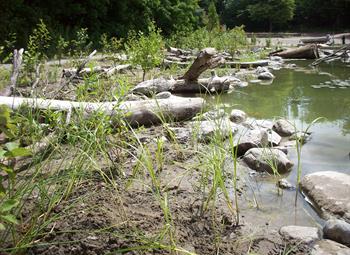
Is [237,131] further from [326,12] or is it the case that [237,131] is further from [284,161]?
[326,12]

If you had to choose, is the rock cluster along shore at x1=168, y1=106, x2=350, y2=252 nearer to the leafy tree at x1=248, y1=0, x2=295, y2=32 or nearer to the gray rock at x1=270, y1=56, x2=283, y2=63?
the gray rock at x1=270, y1=56, x2=283, y2=63

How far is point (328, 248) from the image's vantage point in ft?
7.20

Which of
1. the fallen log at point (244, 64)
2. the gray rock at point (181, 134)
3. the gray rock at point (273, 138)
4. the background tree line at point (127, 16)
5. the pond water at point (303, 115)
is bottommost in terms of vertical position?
the pond water at point (303, 115)

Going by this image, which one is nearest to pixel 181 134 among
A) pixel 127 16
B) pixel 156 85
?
pixel 156 85

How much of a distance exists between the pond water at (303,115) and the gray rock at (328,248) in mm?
346

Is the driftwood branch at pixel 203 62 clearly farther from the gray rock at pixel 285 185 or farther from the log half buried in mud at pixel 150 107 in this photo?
the gray rock at pixel 285 185

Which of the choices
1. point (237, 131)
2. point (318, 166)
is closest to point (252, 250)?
point (318, 166)

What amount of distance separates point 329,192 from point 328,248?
74 cm

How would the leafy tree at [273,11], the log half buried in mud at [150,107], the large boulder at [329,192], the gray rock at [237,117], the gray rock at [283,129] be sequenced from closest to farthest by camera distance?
the large boulder at [329,192]
the log half buried in mud at [150,107]
the gray rock at [283,129]
the gray rock at [237,117]
the leafy tree at [273,11]

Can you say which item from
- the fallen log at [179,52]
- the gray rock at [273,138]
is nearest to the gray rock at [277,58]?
the fallen log at [179,52]

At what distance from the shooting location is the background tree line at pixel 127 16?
561 inches

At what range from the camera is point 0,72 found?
680 cm

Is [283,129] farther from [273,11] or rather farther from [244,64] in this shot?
[273,11]

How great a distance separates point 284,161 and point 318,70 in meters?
8.36
